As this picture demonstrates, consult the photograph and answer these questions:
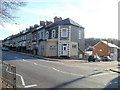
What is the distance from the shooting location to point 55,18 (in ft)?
135

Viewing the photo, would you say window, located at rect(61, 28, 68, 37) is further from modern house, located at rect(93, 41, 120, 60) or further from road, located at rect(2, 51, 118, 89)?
modern house, located at rect(93, 41, 120, 60)

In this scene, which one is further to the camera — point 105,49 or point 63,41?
point 105,49

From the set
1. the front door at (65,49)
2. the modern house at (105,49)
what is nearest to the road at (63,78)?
the front door at (65,49)

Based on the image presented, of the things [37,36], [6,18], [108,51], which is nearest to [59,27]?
[37,36]

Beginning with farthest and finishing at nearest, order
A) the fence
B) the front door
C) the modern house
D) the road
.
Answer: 1. the modern house
2. the front door
3. the road
4. the fence

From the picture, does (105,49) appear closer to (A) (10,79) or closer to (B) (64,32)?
(B) (64,32)

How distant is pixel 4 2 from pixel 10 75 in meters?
4.93

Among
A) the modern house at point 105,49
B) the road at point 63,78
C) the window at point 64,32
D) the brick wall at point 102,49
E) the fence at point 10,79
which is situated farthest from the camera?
the brick wall at point 102,49

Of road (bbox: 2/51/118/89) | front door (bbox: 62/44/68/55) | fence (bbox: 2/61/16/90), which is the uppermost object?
front door (bbox: 62/44/68/55)

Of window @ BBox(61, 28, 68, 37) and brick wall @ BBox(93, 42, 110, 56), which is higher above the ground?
window @ BBox(61, 28, 68, 37)

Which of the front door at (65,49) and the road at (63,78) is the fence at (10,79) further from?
the front door at (65,49)

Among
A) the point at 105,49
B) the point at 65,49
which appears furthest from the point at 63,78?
the point at 105,49

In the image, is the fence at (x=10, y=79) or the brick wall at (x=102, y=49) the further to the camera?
the brick wall at (x=102, y=49)

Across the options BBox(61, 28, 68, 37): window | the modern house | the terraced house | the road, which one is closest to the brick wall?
the modern house
